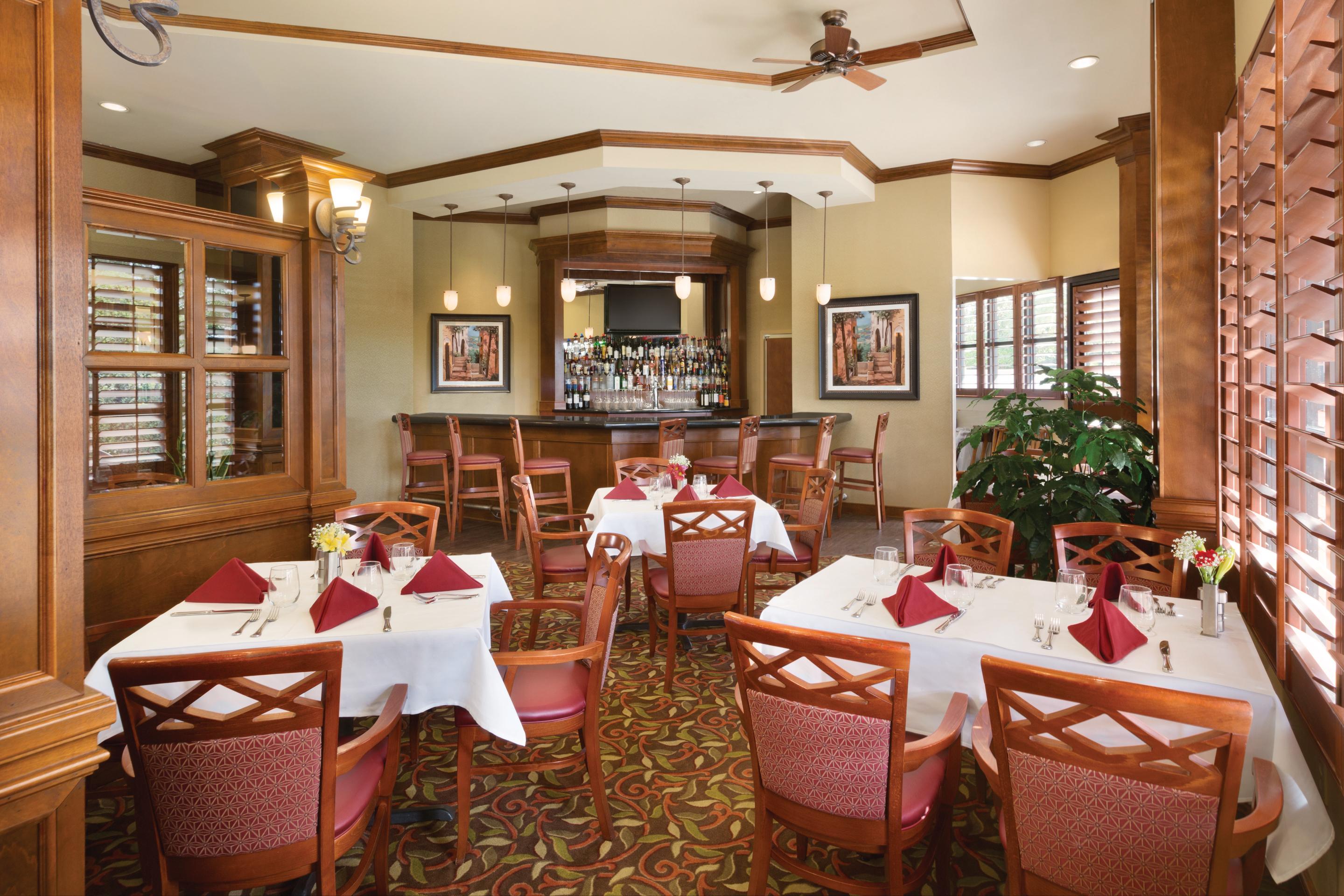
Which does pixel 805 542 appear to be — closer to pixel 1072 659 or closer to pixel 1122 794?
pixel 1072 659

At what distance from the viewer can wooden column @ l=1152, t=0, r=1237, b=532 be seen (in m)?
3.25

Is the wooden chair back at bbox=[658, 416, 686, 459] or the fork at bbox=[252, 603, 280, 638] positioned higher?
the wooden chair back at bbox=[658, 416, 686, 459]

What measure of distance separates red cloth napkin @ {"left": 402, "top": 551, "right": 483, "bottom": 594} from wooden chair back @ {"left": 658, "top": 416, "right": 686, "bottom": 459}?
13.6 feet

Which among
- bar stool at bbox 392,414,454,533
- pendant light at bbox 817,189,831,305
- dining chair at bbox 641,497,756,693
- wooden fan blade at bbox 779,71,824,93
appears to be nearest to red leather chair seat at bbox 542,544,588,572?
dining chair at bbox 641,497,756,693

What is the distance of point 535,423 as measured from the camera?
7.61 metres

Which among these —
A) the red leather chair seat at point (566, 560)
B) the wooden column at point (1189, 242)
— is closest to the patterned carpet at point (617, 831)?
the red leather chair seat at point (566, 560)

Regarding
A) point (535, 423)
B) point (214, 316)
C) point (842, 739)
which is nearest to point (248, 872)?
point (842, 739)

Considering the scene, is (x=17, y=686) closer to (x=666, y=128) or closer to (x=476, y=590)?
(x=476, y=590)

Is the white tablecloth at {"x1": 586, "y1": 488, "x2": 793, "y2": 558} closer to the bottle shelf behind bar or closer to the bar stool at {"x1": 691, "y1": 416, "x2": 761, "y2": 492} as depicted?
the bar stool at {"x1": 691, "y1": 416, "x2": 761, "y2": 492}

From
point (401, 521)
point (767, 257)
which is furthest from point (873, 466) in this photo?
point (401, 521)

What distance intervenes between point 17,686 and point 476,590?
1.62 m

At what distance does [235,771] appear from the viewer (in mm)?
1764

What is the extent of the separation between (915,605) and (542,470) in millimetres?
4988

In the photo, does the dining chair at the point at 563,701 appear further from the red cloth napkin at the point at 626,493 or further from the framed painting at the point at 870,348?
the framed painting at the point at 870,348
